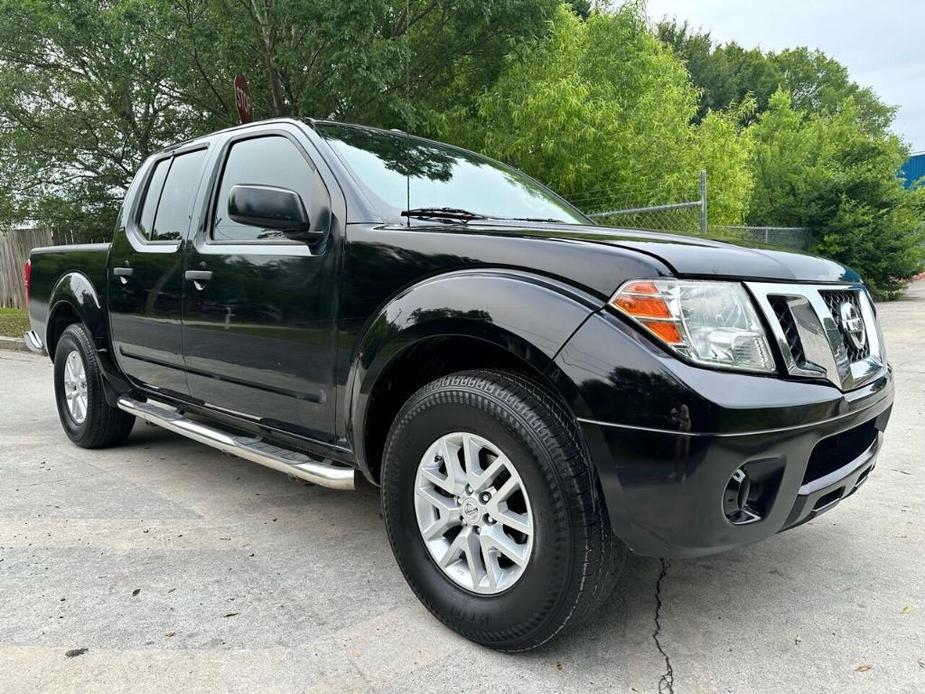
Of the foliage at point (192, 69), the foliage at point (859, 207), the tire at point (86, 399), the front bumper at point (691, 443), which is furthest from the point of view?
the foliage at point (859, 207)

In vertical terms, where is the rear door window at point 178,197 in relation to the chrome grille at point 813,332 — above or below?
above

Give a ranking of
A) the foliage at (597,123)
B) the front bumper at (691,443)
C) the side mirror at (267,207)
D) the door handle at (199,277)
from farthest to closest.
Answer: the foliage at (597,123) < the door handle at (199,277) < the side mirror at (267,207) < the front bumper at (691,443)

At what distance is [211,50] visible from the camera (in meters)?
8.71

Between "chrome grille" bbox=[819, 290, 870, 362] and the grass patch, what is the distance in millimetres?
→ 11236

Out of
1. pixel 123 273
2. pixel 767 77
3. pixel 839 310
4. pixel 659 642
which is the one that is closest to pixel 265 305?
pixel 123 273

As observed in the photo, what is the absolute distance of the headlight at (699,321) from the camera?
1813 mm

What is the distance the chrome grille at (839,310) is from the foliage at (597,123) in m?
6.76

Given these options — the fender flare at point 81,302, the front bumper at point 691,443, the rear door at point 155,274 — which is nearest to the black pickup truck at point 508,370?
the front bumper at point 691,443

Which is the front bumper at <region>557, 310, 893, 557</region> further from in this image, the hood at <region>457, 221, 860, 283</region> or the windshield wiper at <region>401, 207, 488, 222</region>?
the windshield wiper at <region>401, 207, 488, 222</region>

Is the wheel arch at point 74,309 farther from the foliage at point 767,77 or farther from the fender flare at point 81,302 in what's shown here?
the foliage at point 767,77

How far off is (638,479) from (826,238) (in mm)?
14499

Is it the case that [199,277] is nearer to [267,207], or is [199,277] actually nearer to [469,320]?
[267,207]

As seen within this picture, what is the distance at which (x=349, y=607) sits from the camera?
8.01 ft

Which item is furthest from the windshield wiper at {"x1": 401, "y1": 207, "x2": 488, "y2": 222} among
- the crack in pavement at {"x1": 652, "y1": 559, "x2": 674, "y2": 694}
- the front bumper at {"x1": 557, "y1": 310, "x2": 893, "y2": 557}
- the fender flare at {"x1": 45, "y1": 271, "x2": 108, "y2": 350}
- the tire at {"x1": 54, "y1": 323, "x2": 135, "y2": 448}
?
the tire at {"x1": 54, "y1": 323, "x2": 135, "y2": 448}
